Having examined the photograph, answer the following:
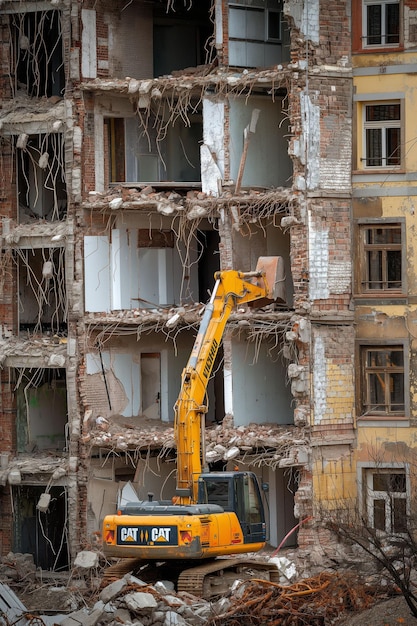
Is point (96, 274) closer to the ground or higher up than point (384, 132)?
closer to the ground

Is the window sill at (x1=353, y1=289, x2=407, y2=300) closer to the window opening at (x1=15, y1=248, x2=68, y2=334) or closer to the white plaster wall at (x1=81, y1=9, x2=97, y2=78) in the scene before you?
the window opening at (x1=15, y1=248, x2=68, y2=334)

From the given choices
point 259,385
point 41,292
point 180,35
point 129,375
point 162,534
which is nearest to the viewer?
point 162,534

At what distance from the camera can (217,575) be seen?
31078 mm

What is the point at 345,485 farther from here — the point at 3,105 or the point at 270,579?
the point at 3,105

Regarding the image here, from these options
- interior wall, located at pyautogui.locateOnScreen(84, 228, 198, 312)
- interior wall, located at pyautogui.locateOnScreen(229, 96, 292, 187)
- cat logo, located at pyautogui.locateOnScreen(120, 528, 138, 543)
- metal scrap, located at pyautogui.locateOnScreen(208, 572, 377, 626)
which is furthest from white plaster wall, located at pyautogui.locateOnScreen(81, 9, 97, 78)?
metal scrap, located at pyautogui.locateOnScreen(208, 572, 377, 626)

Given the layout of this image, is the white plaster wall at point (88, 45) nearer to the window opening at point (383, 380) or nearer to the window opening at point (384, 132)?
the window opening at point (384, 132)

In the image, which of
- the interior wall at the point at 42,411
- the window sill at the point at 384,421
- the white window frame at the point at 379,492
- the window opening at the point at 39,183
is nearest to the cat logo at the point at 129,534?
the white window frame at the point at 379,492

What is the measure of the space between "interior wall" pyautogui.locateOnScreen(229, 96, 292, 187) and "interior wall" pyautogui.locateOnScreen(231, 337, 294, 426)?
430cm

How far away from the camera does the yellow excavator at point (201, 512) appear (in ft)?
96.4

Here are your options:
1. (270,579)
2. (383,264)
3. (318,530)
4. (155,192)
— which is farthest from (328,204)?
(270,579)

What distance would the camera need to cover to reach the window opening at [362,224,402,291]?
39.7 metres

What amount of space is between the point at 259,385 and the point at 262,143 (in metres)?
6.34

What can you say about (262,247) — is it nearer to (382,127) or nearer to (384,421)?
(382,127)

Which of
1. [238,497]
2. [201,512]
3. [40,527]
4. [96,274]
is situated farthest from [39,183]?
[201,512]
